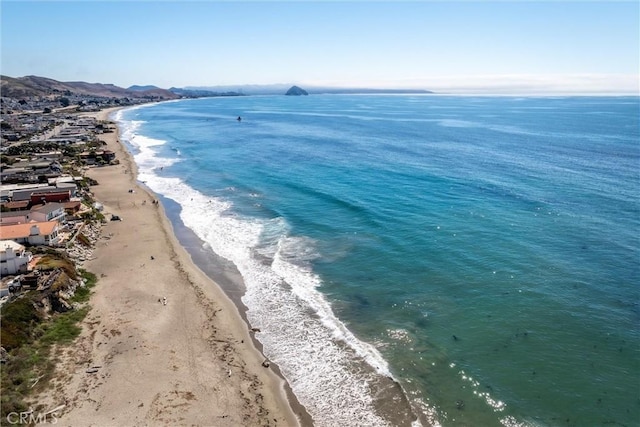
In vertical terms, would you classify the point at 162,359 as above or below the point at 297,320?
above

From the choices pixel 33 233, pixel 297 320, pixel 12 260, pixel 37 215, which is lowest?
pixel 297 320

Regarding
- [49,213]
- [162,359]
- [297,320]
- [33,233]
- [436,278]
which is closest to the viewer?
[162,359]

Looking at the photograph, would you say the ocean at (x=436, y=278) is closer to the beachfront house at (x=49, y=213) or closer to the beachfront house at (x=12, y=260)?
the beachfront house at (x=49, y=213)

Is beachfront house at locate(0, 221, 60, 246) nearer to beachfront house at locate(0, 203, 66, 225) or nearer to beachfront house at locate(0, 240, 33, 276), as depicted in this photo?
beachfront house at locate(0, 203, 66, 225)

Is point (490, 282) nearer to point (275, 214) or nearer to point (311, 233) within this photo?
point (311, 233)

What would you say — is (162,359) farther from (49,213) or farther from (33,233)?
(49,213)
